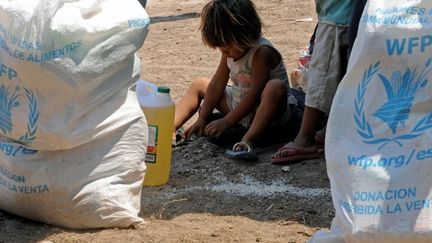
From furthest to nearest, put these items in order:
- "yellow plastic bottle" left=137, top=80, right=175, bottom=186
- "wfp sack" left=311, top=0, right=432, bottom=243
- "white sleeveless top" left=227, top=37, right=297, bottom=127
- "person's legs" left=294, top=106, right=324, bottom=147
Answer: "white sleeveless top" left=227, top=37, right=297, bottom=127 → "person's legs" left=294, top=106, right=324, bottom=147 → "yellow plastic bottle" left=137, top=80, right=175, bottom=186 → "wfp sack" left=311, top=0, right=432, bottom=243

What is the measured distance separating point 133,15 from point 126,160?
1.84 ft

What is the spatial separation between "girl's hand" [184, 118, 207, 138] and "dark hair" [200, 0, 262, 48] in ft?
1.48

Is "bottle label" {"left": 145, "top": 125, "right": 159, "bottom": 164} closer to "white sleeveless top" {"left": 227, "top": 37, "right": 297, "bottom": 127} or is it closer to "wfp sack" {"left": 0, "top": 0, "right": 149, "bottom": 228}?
"wfp sack" {"left": 0, "top": 0, "right": 149, "bottom": 228}

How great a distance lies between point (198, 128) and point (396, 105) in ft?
6.56

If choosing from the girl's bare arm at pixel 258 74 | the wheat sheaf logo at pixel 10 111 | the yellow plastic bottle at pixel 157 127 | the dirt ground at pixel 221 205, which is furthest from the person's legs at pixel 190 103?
the wheat sheaf logo at pixel 10 111

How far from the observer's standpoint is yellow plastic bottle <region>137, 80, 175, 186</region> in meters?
4.31

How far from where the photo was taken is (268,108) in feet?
15.2

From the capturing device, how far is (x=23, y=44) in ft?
12.0

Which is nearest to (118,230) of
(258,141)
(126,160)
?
(126,160)

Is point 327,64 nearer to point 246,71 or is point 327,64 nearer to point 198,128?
point 246,71

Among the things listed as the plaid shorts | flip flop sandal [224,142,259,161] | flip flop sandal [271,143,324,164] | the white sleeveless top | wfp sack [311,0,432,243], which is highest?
wfp sack [311,0,432,243]

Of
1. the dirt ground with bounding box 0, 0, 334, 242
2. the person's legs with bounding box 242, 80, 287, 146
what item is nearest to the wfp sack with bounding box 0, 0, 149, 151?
the dirt ground with bounding box 0, 0, 334, 242

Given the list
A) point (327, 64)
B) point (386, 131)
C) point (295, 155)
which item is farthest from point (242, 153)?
point (386, 131)

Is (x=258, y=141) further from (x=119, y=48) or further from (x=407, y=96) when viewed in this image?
(x=407, y=96)
